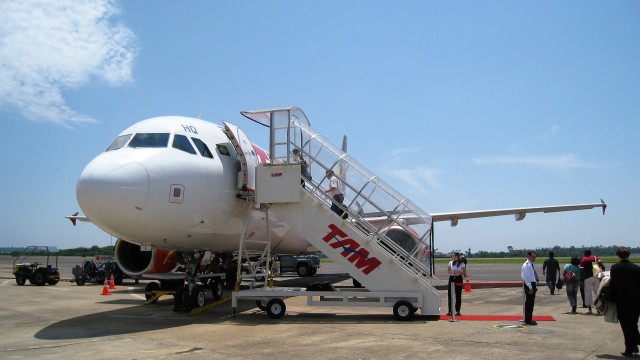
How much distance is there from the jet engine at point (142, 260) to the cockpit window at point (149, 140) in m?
4.27

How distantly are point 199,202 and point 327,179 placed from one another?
287 cm

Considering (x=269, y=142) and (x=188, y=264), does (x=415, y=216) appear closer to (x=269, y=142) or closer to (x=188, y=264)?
(x=269, y=142)

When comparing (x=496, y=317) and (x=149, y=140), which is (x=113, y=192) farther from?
(x=496, y=317)

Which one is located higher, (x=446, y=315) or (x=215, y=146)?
(x=215, y=146)

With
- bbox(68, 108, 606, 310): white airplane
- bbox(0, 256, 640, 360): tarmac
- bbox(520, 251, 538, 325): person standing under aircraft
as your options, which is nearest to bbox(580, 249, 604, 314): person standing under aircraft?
bbox(0, 256, 640, 360): tarmac

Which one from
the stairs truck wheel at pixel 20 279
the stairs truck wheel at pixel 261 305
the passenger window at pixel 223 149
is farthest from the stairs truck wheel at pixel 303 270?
the passenger window at pixel 223 149

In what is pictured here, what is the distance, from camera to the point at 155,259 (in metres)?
13.6

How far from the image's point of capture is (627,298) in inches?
278

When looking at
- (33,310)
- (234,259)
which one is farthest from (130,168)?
(234,259)

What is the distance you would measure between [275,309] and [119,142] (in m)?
4.62

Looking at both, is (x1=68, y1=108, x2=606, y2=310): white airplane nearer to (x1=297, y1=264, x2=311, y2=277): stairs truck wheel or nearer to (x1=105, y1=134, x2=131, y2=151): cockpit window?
(x1=105, y1=134, x2=131, y2=151): cockpit window

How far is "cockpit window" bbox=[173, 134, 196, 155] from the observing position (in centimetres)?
1016

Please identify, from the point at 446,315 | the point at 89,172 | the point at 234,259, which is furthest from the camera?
the point at 234,259

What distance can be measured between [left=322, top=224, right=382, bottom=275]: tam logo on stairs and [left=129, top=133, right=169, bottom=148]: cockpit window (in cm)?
378
